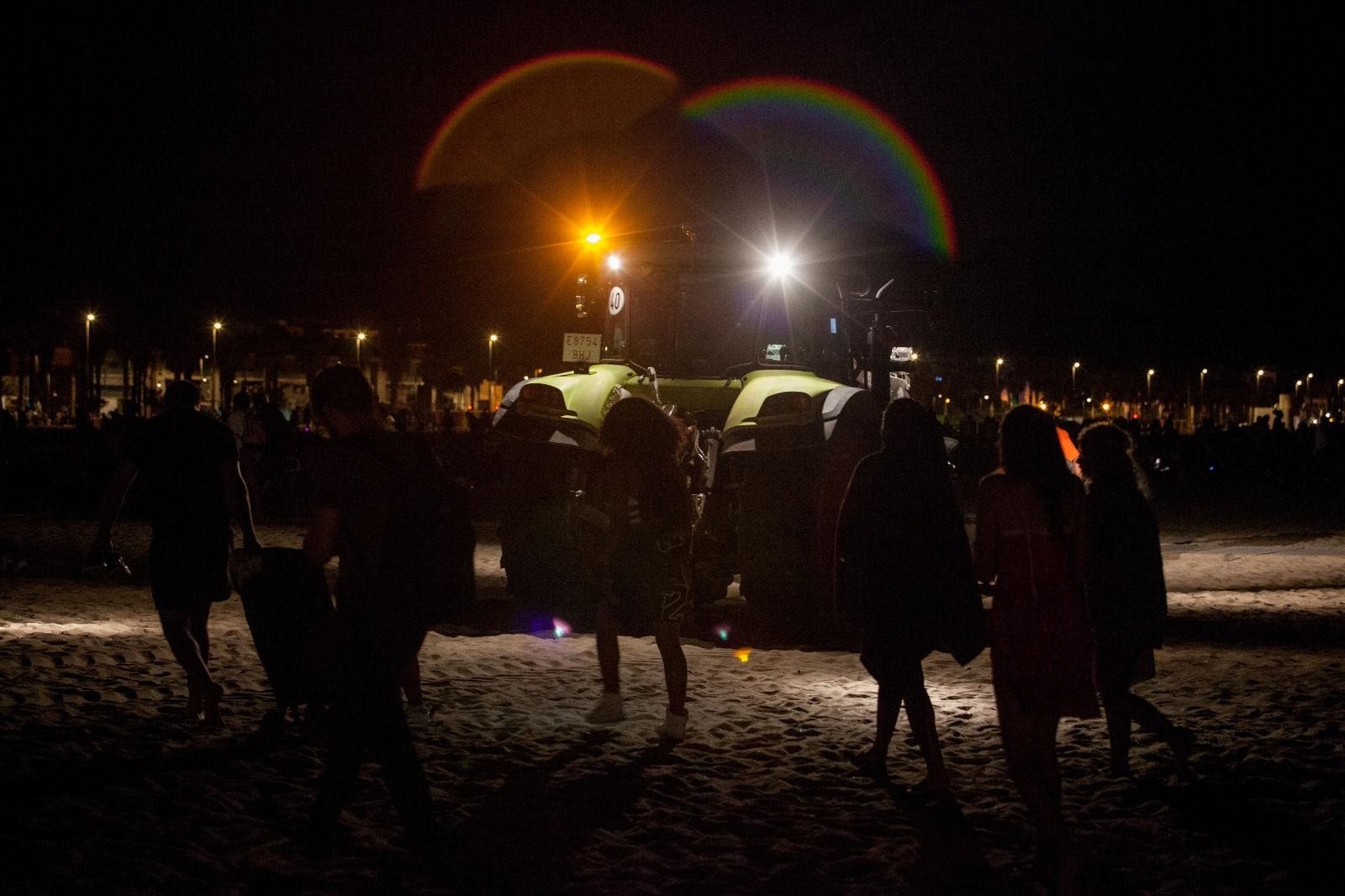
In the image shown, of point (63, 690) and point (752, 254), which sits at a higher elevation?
point (752, 254)

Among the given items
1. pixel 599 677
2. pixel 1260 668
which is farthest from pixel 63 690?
pixel 1260 668

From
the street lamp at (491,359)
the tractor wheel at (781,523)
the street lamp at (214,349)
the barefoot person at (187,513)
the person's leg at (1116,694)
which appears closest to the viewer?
the person's leg at (1116,694)

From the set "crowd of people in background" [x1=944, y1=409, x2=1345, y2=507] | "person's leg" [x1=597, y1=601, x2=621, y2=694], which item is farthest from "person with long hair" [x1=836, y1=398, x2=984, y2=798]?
"crowd of people in background" [x1=944, y1=409, x2=1345, y2=507]

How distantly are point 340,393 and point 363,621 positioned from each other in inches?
35.7

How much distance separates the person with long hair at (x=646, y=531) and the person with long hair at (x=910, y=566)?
3.99ft

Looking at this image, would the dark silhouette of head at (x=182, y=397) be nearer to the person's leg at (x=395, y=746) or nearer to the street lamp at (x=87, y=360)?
the person's leg at (x=395, y=746)

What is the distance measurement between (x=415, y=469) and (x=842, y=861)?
2316 mm

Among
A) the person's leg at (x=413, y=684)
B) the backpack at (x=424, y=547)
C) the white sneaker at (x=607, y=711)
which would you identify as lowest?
the white sneaker at (x=607, y=711)

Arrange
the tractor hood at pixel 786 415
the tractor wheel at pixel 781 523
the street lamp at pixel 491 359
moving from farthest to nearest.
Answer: the street lamp at pixel 491 359, the tractor wheel at pixel 781 523, the tractor hood at pixel 786 415

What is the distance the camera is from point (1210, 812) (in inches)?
213

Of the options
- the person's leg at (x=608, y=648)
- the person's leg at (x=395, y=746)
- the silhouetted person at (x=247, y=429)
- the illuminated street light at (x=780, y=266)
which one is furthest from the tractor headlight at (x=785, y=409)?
the silhouetted person at (x=247, y=429)

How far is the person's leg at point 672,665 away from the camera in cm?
659

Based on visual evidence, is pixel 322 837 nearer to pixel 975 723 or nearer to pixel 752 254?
pixel 975 723

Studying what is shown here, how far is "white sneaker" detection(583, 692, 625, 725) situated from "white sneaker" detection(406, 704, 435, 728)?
36.0 inches
